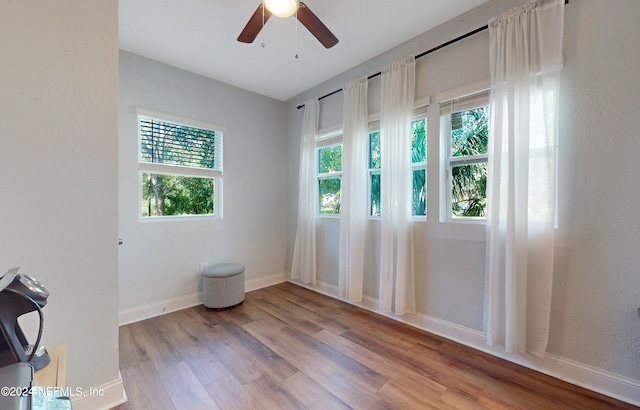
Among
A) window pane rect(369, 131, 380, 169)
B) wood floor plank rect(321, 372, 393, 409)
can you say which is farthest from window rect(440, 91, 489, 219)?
wood floor plank rect(321, 372, 393, 409)

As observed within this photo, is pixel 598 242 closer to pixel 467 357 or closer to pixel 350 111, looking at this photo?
pixel 467 357

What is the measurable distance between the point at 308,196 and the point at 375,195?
3.14ft

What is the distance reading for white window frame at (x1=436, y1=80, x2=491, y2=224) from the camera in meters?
2.02

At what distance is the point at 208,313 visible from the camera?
8.94 feet

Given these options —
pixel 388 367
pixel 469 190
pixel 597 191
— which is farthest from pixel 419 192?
pixel 388 367

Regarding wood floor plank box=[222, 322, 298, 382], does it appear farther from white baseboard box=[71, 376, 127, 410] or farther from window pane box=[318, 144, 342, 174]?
window pane box=[318, 144, 342, 174]

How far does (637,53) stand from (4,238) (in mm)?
3540

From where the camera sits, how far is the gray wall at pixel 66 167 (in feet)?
3.99

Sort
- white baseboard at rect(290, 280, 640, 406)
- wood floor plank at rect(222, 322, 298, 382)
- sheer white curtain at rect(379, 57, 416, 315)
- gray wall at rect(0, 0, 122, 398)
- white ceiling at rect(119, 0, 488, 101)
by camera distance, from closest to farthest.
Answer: gray wall at rect(0, 0, 122, 398) → white baseboard at rect(290, 280, 640, 406) → wood floor plank at rect(222, 322, 298, 382) → white ceiling at rect(119, 0, 488, 101) → sheer white curtain at rect(379, 57, 416, 315)

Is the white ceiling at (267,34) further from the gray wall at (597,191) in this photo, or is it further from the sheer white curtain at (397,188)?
the gray wall at (597,191)

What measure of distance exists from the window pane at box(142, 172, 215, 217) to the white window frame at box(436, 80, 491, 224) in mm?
2675

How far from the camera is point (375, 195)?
281cm

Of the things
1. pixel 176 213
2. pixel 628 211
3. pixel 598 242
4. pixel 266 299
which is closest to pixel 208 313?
pixel 266 299

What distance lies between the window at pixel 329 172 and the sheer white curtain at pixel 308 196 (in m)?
0.12
